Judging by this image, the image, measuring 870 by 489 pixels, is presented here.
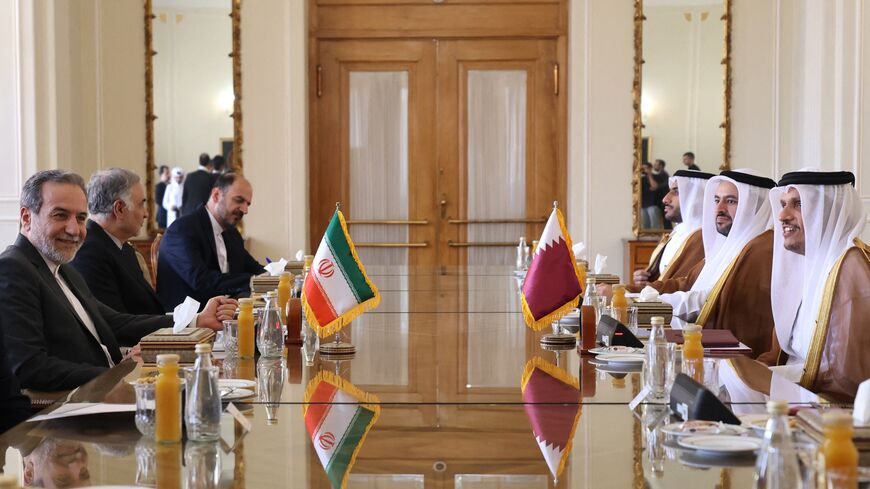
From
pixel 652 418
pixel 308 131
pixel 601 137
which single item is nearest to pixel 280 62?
pixel 308 131

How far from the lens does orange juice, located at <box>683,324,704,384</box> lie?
2.68m

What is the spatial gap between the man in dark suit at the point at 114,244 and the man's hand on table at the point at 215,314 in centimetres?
104

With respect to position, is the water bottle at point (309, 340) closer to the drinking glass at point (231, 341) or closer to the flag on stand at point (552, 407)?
the drinking glass at point (231, 341)

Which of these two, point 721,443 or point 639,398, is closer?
point 721,443

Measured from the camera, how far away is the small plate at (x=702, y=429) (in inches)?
83.9

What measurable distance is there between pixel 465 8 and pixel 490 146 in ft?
3.71

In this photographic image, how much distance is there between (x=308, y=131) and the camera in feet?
30.1

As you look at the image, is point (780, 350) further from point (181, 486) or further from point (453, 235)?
point (453, 235)

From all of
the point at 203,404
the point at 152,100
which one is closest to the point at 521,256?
the point at 152,100

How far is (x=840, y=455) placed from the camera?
1.61 metres

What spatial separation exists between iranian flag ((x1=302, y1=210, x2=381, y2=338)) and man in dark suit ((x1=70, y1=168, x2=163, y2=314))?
1.53 meters

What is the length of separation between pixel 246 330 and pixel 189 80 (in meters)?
5.97

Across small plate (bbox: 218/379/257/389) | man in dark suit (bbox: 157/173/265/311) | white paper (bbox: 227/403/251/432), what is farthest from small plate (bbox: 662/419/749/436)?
man in dark suit (bbox: 157/173/265/311)

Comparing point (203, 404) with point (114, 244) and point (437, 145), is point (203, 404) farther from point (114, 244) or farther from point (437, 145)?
point (437, 145)
